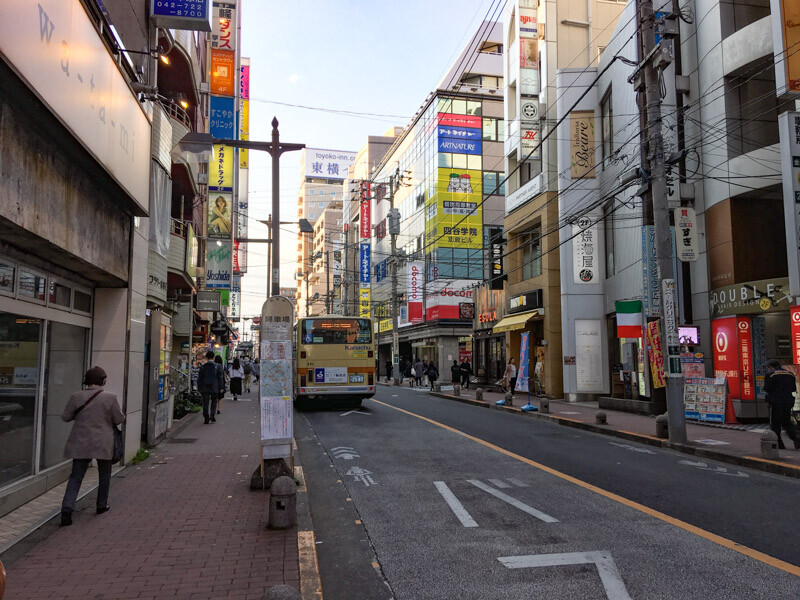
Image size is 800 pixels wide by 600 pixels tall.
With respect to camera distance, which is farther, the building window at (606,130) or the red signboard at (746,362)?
the building window at (606,130)

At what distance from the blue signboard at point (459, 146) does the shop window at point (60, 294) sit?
4085 centimetres

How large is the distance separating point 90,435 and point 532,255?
25.2 m

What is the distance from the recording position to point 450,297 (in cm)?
4716

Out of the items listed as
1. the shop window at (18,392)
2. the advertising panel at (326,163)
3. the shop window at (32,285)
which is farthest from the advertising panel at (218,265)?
the advertising panel at (326,163)

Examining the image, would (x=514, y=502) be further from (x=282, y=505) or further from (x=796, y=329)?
(x=796, y=329)

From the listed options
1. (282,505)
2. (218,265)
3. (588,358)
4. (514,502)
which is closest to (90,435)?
(282,505)

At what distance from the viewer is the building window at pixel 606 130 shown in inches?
920

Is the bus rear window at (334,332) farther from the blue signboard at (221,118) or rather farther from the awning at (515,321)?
the awning at (515,321)

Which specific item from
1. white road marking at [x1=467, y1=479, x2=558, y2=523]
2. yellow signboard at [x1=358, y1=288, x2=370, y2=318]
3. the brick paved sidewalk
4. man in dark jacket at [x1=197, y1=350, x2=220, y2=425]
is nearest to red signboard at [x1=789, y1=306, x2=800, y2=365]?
white road marking at [x1=467, y1=479, x2=558, y2=523]

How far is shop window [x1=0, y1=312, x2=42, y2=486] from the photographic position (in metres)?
7.09

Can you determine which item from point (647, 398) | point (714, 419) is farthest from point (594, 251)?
point (714, 419)

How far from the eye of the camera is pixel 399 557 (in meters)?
5.57

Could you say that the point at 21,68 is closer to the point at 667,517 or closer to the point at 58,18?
the point at 58,18

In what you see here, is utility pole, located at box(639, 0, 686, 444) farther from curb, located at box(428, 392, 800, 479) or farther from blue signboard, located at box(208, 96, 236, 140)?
blue signboard, located at box(208, 96, 236, 140)
